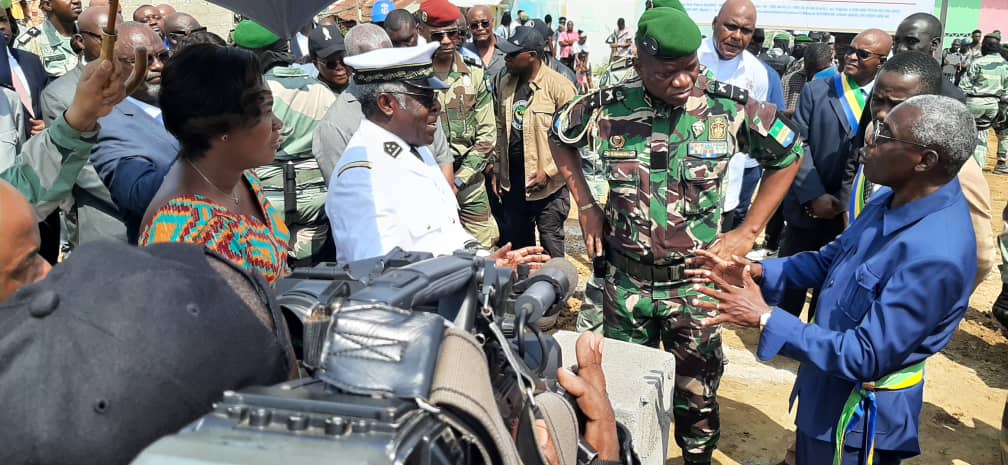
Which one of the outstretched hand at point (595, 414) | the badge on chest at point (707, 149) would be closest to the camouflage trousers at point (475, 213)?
the badge on chest at point (707, 149)

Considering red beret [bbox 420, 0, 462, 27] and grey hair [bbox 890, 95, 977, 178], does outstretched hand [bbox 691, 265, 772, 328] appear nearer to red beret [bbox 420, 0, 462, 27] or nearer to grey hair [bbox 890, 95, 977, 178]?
grey hair [bbox 890, 95, 977, 178]

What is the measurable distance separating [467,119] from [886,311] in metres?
3.50

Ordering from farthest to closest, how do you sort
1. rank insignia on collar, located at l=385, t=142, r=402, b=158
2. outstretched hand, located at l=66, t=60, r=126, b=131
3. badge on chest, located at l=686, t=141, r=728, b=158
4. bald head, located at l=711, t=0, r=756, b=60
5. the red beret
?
1. the red beret
2. bald head, located at l=711, t=0, r=756, b=60
3. badge on chest, located at l=686, t=141, r=728, b=158
4. rank insignia on collar, located at l=385, t=142, r=402, b=158
5. outstretched hand, located at l=66, t=60, r=126, b=131

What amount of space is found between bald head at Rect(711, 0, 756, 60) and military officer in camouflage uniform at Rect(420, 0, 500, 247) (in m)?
1.67

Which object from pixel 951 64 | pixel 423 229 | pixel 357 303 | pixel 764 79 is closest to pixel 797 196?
pixel 764 79

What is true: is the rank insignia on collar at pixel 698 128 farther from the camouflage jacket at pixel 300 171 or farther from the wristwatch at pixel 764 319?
the camouflage jacket at pixel 300 171

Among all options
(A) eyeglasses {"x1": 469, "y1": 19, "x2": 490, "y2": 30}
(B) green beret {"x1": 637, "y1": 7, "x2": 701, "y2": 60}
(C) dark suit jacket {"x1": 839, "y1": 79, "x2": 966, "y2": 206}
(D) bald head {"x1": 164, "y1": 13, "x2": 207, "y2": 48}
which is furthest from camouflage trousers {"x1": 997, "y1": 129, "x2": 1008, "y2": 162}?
(D) bald head {"x1": 164, "y1": 13, "x2": 207, "y2": 48}

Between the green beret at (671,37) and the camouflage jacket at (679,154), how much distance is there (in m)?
0.29

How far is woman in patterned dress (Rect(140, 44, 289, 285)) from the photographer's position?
76.8 inches

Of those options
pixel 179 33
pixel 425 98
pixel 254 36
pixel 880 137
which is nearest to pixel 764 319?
pixel 880 137

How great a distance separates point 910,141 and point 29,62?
5066 mm

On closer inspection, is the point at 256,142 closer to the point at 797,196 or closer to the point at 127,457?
the point at 127,457

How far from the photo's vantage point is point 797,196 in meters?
4.68

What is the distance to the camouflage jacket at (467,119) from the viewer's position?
519 cm
